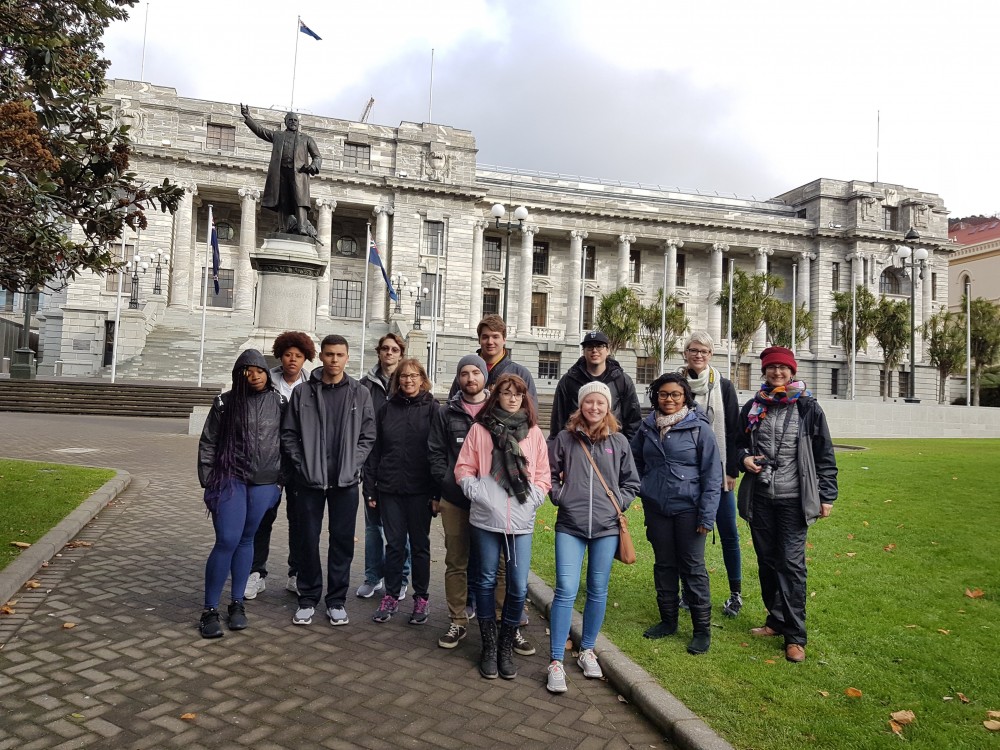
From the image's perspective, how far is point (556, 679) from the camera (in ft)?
15.0

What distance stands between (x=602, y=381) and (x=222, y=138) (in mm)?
46309

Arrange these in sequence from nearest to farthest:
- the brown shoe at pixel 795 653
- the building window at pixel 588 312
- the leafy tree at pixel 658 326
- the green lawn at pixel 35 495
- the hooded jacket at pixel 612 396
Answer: the brown shoe at pixel 795 653 < the hooded jacket at pixel 612 396 < the green lawn at pixel 35 495 < the leafy tree at pixel 658 326 < the building window at pixel 588 312

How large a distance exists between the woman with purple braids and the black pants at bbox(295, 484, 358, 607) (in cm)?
30

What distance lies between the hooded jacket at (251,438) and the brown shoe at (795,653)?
3.92 m

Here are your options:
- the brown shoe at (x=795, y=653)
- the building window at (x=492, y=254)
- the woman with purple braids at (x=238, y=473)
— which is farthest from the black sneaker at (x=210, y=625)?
the building window at (x=492, y=254)

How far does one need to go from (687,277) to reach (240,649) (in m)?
56.1

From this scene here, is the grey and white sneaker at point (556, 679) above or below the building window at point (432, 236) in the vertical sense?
below

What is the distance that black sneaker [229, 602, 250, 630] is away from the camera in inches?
214

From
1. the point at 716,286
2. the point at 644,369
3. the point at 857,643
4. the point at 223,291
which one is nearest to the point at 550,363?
the point at 644,369

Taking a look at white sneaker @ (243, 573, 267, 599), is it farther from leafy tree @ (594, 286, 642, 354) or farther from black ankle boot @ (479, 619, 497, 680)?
leafy tree @ (594, 286, 642, 354)

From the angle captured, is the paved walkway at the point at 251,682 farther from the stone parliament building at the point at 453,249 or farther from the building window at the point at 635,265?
the building window at the point at 635,265

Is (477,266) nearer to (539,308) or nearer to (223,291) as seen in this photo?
(539,308)

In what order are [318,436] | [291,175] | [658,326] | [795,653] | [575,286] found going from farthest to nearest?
[575,286] → [658,326] → [291,175] → [318,436] → [795,653]

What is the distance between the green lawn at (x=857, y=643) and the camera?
13.3ft
